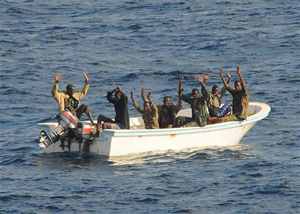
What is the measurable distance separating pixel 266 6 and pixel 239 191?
93.9 ft

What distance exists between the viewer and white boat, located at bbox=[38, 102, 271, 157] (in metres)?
30.7

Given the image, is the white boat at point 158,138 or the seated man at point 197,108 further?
the seated man at point 197,108

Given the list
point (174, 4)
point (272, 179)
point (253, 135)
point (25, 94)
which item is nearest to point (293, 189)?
point (272, 179)

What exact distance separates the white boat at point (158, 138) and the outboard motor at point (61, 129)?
35cm

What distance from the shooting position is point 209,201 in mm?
26781

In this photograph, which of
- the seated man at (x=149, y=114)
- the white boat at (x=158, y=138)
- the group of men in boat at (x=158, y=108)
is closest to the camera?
the white boat at (x=158, y=138)

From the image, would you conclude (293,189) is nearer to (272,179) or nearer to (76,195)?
(272,179)

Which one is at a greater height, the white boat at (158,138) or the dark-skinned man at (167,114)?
the dark-skinned man at (167,114)

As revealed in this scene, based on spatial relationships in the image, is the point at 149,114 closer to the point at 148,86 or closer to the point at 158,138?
the point at 158,138

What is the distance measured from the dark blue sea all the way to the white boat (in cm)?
28

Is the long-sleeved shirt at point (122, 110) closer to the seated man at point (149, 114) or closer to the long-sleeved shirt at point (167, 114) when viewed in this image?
the seated man at point (149, 114)

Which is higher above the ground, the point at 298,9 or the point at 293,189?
the point at 298,9

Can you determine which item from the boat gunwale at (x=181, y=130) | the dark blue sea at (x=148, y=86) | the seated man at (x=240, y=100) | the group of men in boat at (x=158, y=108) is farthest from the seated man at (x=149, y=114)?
the seated man at (x=240, y=100)

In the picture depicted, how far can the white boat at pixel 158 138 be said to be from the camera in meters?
30.7
